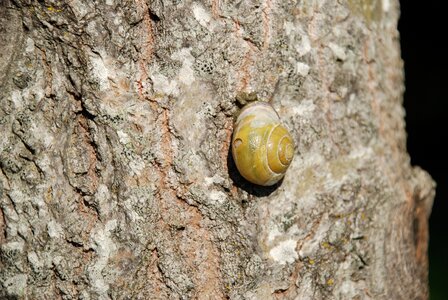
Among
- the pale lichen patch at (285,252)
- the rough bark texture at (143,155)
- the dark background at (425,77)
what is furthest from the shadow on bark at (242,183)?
the dark background at (425,77)

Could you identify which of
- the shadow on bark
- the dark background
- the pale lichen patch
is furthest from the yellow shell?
the dark background

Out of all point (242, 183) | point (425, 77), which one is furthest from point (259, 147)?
point (425, 77)

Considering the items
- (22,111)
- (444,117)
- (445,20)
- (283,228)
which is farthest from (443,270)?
(22,111)

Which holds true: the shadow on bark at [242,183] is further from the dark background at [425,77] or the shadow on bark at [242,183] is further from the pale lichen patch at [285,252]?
the dark background at [425,77]

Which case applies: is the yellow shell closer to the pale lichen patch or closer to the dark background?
the pale lichen patch

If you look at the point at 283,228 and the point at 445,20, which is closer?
the point at 283,228

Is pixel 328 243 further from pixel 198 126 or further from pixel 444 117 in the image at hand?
pixel 444 117
